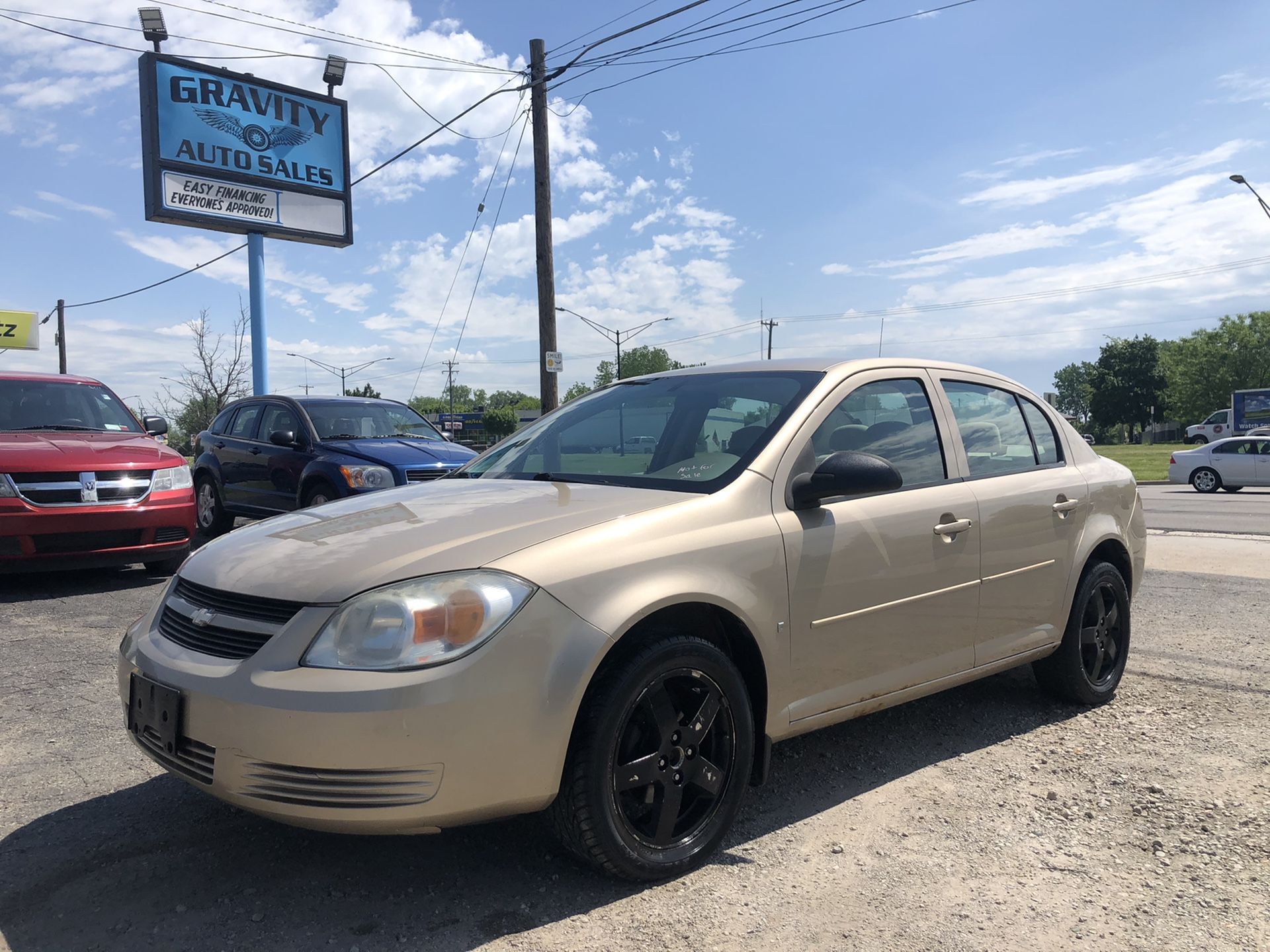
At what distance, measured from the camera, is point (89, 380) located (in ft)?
29.2

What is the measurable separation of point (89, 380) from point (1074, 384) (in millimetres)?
171284

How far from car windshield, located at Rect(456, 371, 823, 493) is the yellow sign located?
2062 inches

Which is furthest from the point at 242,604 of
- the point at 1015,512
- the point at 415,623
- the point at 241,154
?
the point at 241,154

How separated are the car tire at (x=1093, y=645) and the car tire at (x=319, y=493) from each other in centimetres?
684

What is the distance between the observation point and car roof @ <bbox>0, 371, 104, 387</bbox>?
8.43 meters

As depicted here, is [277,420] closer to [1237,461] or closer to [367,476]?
[367,476]

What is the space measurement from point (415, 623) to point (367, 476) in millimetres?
6927

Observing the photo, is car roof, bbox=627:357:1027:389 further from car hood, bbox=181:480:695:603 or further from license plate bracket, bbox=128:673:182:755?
license plate bracket, bbox=128:673:182:755

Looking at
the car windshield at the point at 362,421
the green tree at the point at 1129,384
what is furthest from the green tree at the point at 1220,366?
the car windshield at the point at 362,421

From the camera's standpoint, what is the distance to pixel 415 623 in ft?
8.13

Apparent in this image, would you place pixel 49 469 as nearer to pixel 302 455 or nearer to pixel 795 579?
pixel 302 455

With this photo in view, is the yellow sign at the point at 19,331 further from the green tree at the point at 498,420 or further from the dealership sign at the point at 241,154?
the green tree at the point at 498,420

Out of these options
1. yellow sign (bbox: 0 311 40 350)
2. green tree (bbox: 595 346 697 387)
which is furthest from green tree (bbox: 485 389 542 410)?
yellow sign (bbox: 0 311 40 350)

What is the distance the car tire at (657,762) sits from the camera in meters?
2.63
